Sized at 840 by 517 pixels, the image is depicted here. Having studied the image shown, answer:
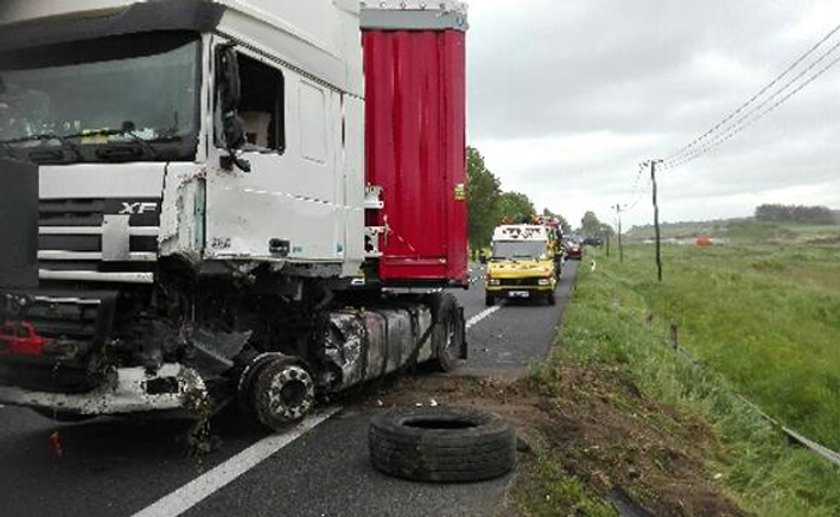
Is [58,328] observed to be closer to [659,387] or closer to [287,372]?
[287,372]

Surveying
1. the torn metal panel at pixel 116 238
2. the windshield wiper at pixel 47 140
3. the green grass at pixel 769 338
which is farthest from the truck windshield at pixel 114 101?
the green grass at pixel 769 338

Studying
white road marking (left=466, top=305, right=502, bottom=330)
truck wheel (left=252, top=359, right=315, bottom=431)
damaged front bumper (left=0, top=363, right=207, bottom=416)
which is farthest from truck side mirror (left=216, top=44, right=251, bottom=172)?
white road marking (left=466, top=305, right=502, bottom=330)

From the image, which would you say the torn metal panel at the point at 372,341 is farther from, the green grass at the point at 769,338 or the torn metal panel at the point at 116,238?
the green grass at the point at 769,338

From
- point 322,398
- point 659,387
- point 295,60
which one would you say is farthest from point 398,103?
point 659,387

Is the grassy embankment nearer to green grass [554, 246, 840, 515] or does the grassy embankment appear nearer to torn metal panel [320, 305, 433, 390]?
green grass [554, 246, 840, 515]

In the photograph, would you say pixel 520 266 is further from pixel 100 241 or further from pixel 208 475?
pixel 100 241

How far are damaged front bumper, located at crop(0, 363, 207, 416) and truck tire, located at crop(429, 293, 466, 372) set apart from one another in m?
4.56

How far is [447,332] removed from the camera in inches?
408

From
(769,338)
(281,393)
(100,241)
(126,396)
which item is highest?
(100,241)

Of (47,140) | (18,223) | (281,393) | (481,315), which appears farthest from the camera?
(481,315)

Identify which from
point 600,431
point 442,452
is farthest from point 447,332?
point 442,452

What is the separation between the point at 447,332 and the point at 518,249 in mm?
14768

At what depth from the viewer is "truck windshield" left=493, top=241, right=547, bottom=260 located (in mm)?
24609

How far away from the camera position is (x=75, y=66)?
231 inches
